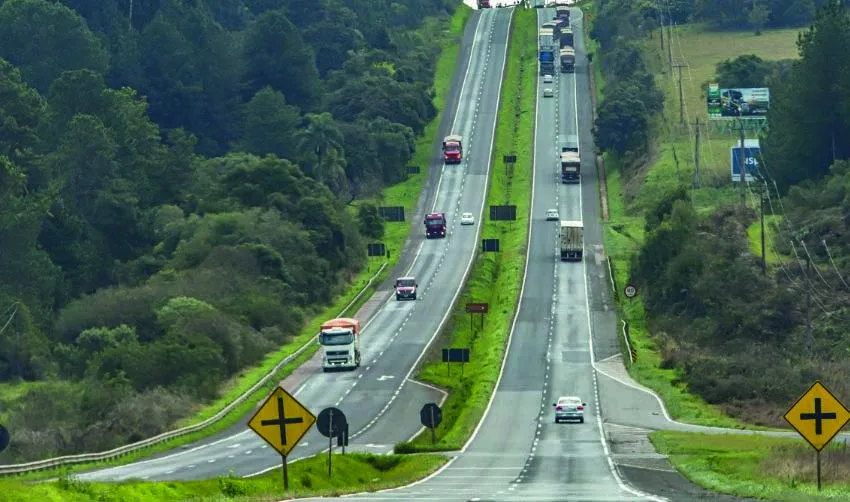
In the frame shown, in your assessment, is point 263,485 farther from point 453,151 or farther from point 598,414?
point 453,151

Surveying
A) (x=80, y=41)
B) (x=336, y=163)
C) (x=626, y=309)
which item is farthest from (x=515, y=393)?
(x=80, y=41)

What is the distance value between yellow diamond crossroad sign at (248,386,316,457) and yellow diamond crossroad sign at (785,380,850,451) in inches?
439

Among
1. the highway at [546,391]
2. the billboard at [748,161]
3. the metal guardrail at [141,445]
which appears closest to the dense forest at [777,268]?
the billboard at [748,161]

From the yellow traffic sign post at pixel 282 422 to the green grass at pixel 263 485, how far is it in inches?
48.9

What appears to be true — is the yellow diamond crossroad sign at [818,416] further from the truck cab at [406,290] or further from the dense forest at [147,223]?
the truck cab at [406,290]

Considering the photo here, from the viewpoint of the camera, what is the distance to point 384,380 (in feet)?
336

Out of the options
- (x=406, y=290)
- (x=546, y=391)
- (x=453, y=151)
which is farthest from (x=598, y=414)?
(x=453, y=151)

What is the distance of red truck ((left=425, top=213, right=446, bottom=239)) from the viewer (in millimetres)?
157625

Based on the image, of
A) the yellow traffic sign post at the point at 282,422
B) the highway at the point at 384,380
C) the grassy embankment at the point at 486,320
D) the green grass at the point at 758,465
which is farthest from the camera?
the grassy embankment at the point at 486,320

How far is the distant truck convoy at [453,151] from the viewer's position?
189m

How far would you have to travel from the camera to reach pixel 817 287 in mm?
109312

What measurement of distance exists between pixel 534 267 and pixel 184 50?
231 ft

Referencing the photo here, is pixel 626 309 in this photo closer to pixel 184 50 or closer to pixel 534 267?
pixel 534 267

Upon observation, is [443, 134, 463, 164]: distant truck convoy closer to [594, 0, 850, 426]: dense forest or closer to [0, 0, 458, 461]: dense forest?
[0, 0, 458, 461]: dense forest
